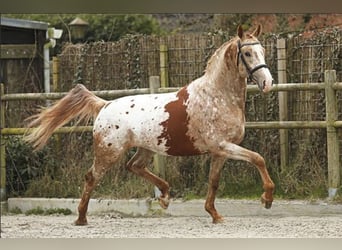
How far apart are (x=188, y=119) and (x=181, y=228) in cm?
66

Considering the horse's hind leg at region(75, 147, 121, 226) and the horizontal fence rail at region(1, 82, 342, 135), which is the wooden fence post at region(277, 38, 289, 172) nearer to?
the horizontal fence rail at region(1, 82, 342, 135)

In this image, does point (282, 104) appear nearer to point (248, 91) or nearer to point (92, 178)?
point (248, 91)

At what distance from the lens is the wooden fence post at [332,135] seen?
5.10 m

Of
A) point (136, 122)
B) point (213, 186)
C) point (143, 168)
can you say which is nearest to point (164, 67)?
point (136, 122)

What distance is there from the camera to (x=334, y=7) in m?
5.16

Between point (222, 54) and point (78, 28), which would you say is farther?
point (78, 28)

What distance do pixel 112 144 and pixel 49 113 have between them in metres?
0.47

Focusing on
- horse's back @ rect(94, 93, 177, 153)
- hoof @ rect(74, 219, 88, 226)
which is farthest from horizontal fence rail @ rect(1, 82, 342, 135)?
hoof @ rect(74, 219, 88, 226)

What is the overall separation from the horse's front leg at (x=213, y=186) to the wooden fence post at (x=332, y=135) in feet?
2.31

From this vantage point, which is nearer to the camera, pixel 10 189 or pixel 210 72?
pixel 210 72

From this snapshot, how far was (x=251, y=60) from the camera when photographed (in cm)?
477

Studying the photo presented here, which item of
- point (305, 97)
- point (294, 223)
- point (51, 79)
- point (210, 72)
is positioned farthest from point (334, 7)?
point (51, 79)

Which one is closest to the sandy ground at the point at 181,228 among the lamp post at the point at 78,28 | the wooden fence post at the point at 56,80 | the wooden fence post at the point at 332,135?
the wooden fence post at the point at 332,135

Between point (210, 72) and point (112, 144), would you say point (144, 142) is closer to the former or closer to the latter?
point (112, 144)
